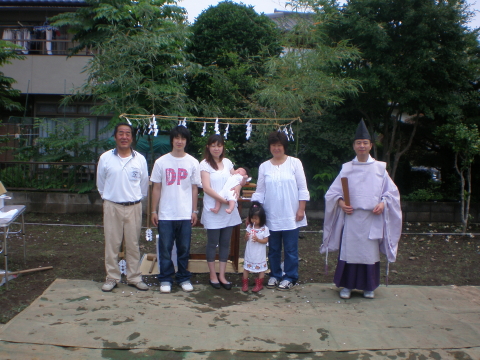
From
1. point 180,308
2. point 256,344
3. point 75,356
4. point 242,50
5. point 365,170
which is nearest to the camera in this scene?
point 75,356

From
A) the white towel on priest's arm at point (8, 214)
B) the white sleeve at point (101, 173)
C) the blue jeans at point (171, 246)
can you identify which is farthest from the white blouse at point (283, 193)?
the white towel on priest's arm at point (8, 214)

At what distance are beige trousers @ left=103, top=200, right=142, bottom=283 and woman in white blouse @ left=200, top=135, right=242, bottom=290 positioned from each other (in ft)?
2.37

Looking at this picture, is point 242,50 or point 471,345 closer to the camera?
point 471,345

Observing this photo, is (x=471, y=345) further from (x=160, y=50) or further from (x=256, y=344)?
(x=160, y=50)

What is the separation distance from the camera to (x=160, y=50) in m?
8.68

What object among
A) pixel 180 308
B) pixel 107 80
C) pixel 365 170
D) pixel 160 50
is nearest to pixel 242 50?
pixel 160 50

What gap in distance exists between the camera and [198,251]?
249 inches

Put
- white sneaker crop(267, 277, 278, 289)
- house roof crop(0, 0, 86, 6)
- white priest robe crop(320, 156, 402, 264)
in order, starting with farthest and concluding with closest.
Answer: house roof crop(0, 0, 86, 6), white sneaker crop(267, 277, 278, 289), white priest robe crop(320, 156, 402, 264)

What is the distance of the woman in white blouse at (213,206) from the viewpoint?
462 centimetres

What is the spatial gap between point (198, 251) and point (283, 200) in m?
2.15

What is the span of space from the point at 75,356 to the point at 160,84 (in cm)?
632

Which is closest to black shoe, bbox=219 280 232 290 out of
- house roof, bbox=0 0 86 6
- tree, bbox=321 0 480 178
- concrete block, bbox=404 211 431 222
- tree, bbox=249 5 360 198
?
tree, bbox=249 5 360 198

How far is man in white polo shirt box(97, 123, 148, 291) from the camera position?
448 centimetres

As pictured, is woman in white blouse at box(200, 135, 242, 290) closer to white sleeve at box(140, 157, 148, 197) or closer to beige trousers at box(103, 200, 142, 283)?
white sleeve at box(140, 157, 148, 197)
